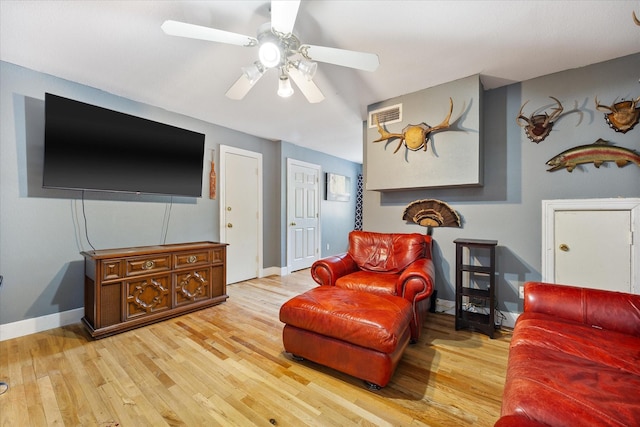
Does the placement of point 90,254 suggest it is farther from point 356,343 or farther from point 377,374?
point 377,374

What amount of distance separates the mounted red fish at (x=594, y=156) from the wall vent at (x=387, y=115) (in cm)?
150

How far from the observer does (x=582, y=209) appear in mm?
2275

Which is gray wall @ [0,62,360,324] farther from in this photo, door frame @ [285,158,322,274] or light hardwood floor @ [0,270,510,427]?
door frame @ [285,158,322,274]

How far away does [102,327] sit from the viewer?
227 centimetres

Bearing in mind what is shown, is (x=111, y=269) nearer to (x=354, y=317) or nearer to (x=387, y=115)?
(x=354, y=317)

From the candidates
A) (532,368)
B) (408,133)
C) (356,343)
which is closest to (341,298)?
(356,343)

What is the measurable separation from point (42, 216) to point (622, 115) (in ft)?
16.9

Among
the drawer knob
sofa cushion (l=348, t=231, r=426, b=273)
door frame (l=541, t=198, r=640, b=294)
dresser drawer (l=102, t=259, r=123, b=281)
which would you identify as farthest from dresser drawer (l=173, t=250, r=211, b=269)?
door frame (l=541, t=198, r=640, b=294)

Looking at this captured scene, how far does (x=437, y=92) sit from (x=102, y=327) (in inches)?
152

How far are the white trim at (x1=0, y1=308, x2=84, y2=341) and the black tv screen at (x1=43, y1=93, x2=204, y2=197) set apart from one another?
4.03 feet

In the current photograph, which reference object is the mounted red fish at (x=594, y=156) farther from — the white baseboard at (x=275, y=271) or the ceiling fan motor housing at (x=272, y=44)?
the white baseboard at (x=275, y=271)

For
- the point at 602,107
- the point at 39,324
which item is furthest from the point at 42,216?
the point at 602,107

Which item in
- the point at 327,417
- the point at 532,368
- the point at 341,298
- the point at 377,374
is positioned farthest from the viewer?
the point at 341,298

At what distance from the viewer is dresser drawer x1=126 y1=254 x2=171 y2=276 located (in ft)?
8.05
